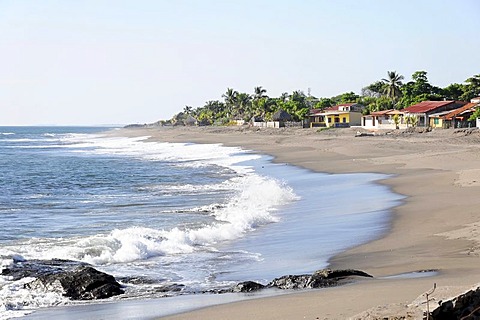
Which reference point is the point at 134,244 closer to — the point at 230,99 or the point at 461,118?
the point at 461,118

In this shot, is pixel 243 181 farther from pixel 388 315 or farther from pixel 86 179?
pixel 388 315

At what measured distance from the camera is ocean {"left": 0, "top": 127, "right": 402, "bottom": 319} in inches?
490

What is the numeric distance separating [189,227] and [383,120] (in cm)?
6214

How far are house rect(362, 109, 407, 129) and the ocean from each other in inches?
1583

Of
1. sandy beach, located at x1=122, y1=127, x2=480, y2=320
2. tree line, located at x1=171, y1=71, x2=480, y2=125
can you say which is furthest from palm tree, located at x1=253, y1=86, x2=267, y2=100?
sandy beach, located at x1=122, y1=127, x2=480, y2=320

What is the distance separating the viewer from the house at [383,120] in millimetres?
72438

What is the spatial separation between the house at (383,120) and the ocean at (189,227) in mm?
40215

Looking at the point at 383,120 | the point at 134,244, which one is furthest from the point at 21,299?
the point at 383,120

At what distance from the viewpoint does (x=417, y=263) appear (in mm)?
11961

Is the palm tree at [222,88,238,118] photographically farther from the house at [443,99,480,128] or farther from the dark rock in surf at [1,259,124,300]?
the dark rock in surf at [1,259,124,300]

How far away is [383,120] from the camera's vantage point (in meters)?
77.6

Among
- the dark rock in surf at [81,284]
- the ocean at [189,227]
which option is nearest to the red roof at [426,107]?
the ocean at [189,227]

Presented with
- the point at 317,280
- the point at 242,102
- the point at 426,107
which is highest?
the point at 242,102

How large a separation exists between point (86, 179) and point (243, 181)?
33.9ft
